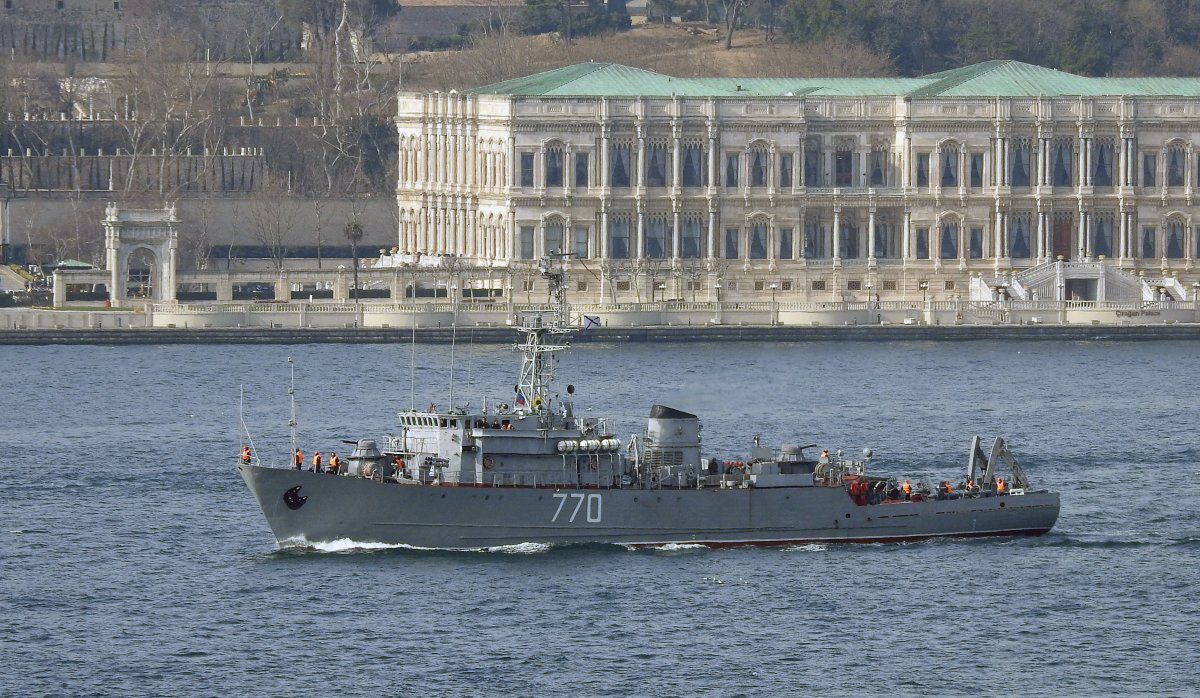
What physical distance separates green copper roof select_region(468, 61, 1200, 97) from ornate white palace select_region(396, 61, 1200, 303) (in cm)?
28

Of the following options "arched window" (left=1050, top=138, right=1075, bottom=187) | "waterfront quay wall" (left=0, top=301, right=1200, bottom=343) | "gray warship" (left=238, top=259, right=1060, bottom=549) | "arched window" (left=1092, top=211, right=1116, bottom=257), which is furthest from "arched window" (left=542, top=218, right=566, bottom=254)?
"gray warship" (left=238, top=259, right=1060, bottom=549)

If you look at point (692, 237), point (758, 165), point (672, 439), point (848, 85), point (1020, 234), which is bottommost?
point (672, 439)

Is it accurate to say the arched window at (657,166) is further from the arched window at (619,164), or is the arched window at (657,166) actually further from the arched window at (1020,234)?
the arched window at (1020,234)

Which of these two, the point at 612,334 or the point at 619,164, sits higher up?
the point at 619,164

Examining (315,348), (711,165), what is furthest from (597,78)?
(315,348)

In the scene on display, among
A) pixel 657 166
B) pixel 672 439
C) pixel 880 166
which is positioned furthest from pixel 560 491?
pixel 880 166

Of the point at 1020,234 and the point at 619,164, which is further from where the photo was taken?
the point at 1020,234

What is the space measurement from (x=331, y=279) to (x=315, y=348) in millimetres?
18160

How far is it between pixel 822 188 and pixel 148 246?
37.3 metres

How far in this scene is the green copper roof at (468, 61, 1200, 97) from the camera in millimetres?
186125

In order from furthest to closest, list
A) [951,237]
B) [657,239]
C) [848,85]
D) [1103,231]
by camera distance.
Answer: [848,85], [1103,231], [951,237], [657,239]

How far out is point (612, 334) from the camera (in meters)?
171

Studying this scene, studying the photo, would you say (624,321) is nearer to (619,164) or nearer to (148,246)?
(619,164)

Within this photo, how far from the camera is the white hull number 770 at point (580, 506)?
100 m
